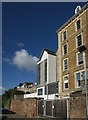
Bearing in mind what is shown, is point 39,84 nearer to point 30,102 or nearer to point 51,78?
point 51,78

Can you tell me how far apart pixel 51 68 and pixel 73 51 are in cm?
775

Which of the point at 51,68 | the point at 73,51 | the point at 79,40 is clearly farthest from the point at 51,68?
the point at 79,40

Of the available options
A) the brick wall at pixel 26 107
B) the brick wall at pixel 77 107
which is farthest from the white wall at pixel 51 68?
the brick wall at pixel 77 107

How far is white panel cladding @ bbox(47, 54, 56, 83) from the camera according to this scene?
94.2ft

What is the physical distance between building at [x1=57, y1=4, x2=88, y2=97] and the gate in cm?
457

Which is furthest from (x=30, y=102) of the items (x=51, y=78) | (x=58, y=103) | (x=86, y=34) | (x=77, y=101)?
(x=51, y=78)

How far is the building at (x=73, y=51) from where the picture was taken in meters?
20.0

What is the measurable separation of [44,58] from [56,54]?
1.64 metres

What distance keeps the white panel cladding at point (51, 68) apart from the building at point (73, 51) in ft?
15.6

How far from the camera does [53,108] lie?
1411 cm

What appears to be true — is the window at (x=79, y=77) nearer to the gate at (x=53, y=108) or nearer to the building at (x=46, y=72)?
the gate at (x=53, y=108)

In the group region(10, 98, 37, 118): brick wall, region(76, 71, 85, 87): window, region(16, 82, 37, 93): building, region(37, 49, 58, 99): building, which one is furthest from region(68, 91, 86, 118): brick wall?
region(16, 82, 37, 93): building

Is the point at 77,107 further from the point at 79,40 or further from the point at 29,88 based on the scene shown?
the point at 29,88

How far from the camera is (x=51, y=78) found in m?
28.8
